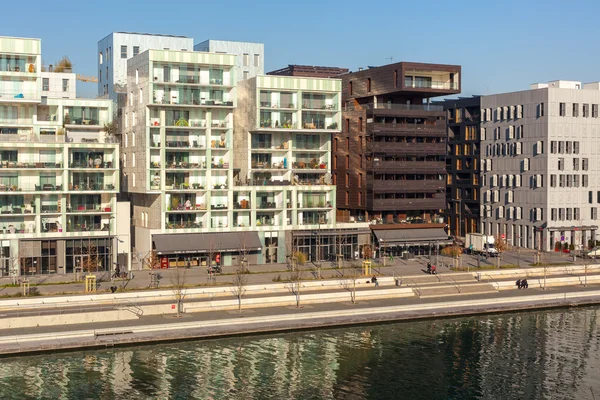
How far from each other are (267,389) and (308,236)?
49.6 meters

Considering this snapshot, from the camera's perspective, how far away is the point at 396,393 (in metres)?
55.0

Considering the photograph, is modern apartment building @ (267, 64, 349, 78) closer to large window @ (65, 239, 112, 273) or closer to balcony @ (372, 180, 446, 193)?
balcony @ (372, 180, 446, 193)

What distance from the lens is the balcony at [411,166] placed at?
11056 cm

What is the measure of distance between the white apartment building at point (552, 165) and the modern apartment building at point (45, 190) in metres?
57.2

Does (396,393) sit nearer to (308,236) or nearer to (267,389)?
(267,389)

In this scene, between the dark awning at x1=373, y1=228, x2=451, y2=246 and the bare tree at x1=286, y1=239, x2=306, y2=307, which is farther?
the dark awning at x1=373, y1=228, x2=451, y2=246

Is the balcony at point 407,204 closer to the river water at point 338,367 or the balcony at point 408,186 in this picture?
the balcony at point 408,186

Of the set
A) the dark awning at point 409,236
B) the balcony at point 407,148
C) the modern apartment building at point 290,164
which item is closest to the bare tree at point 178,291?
the modern apartment building at point 290,164

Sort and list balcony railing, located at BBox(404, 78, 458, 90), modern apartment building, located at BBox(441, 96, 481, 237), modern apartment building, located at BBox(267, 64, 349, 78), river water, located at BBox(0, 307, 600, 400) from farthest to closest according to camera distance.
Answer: modern apartment building, located at BBox(267, 64, 349, 78) < modern apartment building, located at BBox(441, 96, 481, 237) < balcony railing, located at BBox(404, 78, 458, 90) < river water, located at BBox(0, 307, 600, 400)

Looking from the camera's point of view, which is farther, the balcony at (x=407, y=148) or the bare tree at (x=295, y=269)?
the balcony at (x=407, y=148)

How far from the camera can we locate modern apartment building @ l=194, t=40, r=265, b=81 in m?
129

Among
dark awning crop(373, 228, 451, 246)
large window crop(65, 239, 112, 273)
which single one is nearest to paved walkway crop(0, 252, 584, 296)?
large window crop(65, 239, 112, 273)

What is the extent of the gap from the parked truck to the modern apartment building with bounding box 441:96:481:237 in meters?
17.9

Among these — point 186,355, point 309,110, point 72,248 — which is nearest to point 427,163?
point 309,110
